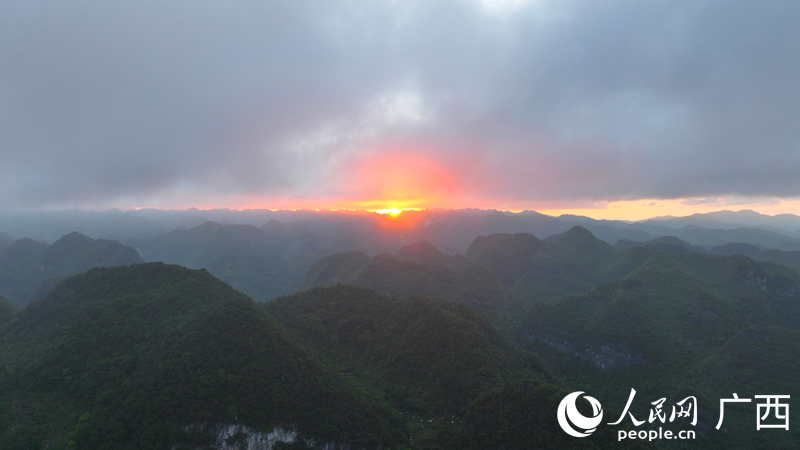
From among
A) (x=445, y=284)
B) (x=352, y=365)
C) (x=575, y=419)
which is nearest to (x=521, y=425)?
(x=575, y=419)

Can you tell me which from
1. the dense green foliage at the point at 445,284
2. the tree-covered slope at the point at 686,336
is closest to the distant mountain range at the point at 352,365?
the tree-covered slope at the point at 686,336

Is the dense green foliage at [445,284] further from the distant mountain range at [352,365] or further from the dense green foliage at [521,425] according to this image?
the dense green foliage at [521,425]

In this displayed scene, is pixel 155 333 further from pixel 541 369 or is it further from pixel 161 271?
pixel 541 369

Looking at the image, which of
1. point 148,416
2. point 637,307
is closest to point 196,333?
point 148,416

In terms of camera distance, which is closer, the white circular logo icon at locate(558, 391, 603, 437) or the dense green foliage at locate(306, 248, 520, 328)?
the white circular logo icon at locate(558, 391, 603, 437)

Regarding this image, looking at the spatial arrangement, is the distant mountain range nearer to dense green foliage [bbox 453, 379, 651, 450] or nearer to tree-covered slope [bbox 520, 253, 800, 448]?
dense green foliage [bbox 453, 379, 651, 450]

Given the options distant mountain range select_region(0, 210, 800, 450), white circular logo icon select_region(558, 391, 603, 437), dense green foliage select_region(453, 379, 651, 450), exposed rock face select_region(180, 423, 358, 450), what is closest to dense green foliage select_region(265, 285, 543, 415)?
distant mountain range select_region(0, 210, 800, 450)
